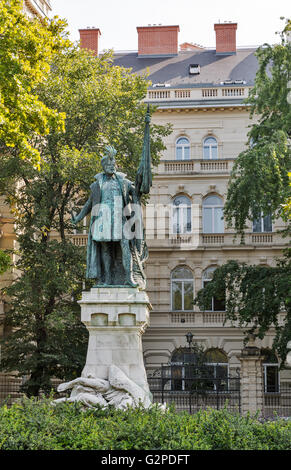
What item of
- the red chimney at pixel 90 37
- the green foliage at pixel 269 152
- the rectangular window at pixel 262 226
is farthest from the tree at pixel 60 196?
the red chimney at pixel 90 37

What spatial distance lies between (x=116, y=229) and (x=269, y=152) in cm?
1117

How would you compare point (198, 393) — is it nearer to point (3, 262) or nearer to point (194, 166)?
point (3, 262)

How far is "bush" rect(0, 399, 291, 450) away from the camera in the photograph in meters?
7.46

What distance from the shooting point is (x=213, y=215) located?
109ft

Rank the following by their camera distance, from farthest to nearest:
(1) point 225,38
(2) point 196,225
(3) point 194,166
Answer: (1) point 225,38
(3) point 194,166
(2) point 196,225

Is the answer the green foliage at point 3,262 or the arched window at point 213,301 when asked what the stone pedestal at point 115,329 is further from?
the arched window at point 213,301

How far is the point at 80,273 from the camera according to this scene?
22188mm

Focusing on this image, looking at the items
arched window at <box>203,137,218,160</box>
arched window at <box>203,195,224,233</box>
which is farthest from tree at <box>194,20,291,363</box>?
arched window at <box>203,137,218,160</box>

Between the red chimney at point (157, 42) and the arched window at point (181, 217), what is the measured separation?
9890mm

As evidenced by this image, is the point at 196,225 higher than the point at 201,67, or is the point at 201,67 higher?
the point at 201,67

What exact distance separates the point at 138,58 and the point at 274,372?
19.0m

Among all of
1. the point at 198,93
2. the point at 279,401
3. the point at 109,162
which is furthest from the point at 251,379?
the point at 198,93

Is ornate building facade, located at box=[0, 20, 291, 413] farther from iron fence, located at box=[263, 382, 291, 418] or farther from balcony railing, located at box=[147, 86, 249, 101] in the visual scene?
iron fence, located at box=[263, 382, 291, 418]

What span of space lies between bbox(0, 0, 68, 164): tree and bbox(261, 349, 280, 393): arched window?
1804 centimetres
